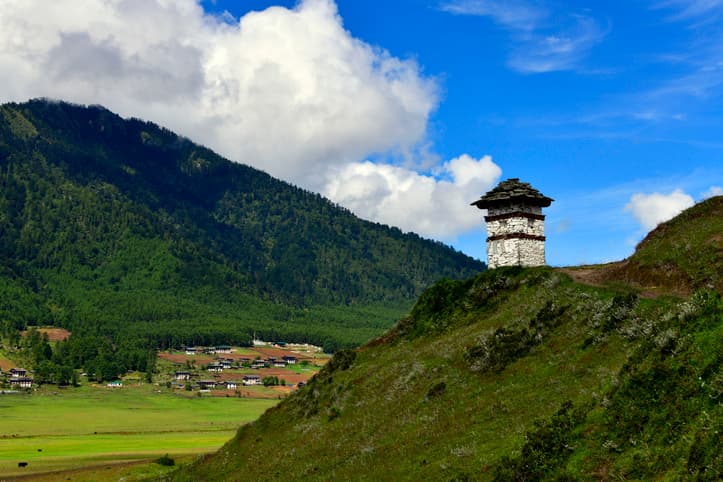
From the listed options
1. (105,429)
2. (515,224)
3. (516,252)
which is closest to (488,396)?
(516,252)

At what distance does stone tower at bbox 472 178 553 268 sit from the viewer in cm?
5025

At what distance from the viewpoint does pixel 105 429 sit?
429 ft

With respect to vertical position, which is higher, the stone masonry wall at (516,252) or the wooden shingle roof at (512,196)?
the wooden shingle roof at (512,196)

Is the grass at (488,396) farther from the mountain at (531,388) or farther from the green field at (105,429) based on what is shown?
the green field at (105,429)

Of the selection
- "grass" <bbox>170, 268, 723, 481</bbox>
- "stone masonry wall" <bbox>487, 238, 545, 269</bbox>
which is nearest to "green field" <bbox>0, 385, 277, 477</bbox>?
"grass" <bbox>170, 268, 723, 481</bbox>

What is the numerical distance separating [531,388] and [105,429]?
403ft

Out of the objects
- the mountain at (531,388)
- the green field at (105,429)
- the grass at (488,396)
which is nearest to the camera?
the mountain at (531,388)

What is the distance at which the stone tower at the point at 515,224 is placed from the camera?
5025 centimetres

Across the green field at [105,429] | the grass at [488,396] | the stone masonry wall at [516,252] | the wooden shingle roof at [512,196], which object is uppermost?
the wooden shingle roof at [512,196]

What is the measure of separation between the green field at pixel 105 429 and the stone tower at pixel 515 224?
55568 millimetres

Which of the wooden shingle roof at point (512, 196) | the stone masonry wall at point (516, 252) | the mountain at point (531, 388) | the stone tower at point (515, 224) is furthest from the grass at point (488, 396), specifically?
the wooden shingle roof at point (512, 196)

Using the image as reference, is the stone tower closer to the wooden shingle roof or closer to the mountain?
the wooden shingle roof

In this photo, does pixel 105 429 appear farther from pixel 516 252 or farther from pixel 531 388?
pixel 531 388

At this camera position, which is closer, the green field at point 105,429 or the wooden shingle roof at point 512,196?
the wooden shingle roof at point 512,196
